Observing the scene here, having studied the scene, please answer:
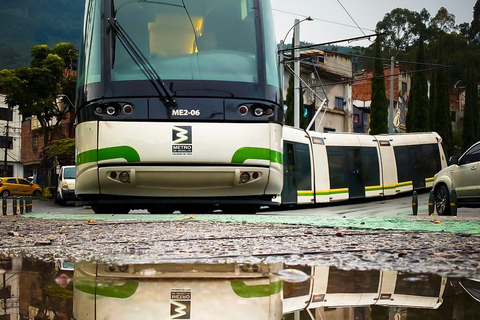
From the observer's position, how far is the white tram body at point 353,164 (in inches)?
917

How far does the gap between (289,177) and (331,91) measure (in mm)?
31867

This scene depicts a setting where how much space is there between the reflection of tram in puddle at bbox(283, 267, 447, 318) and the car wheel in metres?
12.6

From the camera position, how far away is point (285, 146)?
22.4 meters

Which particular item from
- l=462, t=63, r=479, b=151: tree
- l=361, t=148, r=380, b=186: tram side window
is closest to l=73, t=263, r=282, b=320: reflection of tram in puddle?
l=361, t=148, r=380, b=186: tram side window

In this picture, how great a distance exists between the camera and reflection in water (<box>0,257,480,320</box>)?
2.57 m

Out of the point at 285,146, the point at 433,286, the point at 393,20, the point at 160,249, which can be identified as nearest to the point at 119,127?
the point at 160,249

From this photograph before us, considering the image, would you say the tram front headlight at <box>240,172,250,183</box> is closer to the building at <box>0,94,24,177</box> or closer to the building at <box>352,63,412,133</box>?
the building at <box>352,63,412,133</box>

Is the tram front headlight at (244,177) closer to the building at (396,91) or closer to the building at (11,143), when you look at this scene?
the building at (396,91)

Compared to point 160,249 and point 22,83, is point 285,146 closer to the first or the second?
point 160,249

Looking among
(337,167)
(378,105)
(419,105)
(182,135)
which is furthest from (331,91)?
(182,135)

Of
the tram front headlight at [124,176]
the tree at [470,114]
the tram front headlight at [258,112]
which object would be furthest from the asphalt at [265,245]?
the tree at [470,114]

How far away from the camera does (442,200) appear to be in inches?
636

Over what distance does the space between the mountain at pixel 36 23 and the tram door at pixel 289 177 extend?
3770 inches

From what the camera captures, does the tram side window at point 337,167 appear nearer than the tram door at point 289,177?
No
